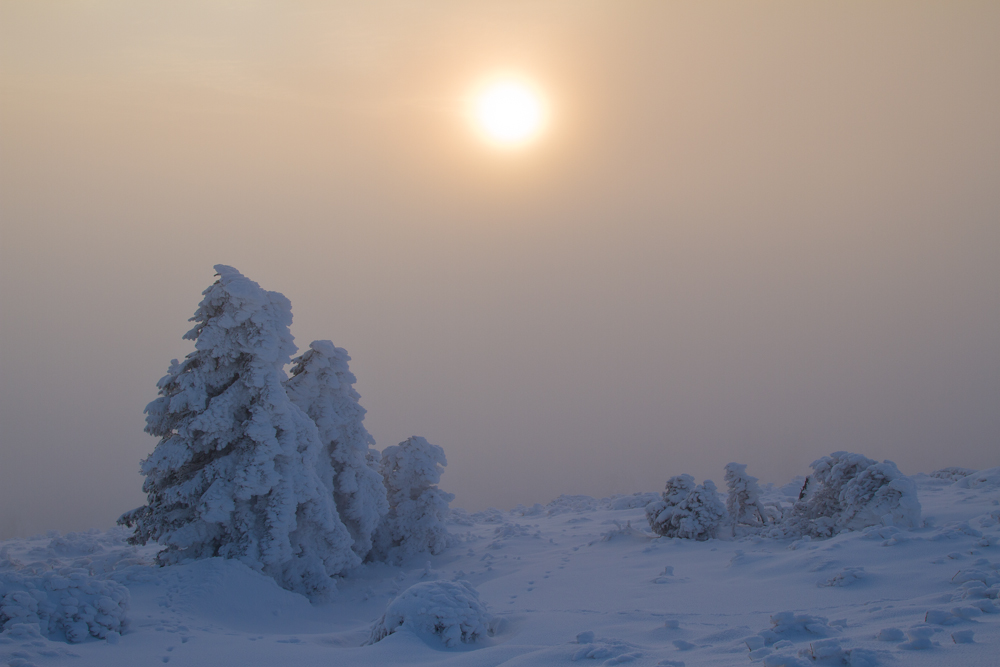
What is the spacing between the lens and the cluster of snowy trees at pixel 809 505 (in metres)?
12.4

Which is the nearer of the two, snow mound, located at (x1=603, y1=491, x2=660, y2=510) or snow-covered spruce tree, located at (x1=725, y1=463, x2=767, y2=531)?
snow-covered spruce tree, located at (x1=725, y1=463, x2=767, y2=531)

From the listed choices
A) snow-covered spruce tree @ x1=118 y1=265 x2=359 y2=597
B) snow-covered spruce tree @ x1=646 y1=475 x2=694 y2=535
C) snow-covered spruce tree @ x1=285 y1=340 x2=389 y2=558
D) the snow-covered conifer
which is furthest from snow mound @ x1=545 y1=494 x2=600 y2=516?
snow-covered spruce tree @ x1=118 y1=265 x2=359 y2=597

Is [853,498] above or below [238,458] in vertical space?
below

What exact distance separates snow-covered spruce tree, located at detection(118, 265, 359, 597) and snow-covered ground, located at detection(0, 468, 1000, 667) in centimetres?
103

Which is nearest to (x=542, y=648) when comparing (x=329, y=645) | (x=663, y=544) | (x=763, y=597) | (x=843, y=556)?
(x=329, y=645)

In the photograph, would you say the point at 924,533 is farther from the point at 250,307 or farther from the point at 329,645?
the point at 250,307

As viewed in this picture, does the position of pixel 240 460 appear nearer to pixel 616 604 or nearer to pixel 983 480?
pixel 616 604

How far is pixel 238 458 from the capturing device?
1415 centimetres

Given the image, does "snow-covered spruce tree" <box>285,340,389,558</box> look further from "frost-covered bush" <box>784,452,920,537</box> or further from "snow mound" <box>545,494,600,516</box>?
"frost-covered bush" <box>784,452,920,537</box>

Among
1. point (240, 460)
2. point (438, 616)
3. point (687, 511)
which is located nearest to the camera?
point (438, 616)

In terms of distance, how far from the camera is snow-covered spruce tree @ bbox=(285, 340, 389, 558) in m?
16.5

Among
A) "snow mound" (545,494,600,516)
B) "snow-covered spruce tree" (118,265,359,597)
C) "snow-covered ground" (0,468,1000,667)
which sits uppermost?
"snow-covered spruce tree" (118,265,359,597)

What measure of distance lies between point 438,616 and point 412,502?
379 inches

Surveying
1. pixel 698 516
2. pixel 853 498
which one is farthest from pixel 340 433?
pixel 853 498
